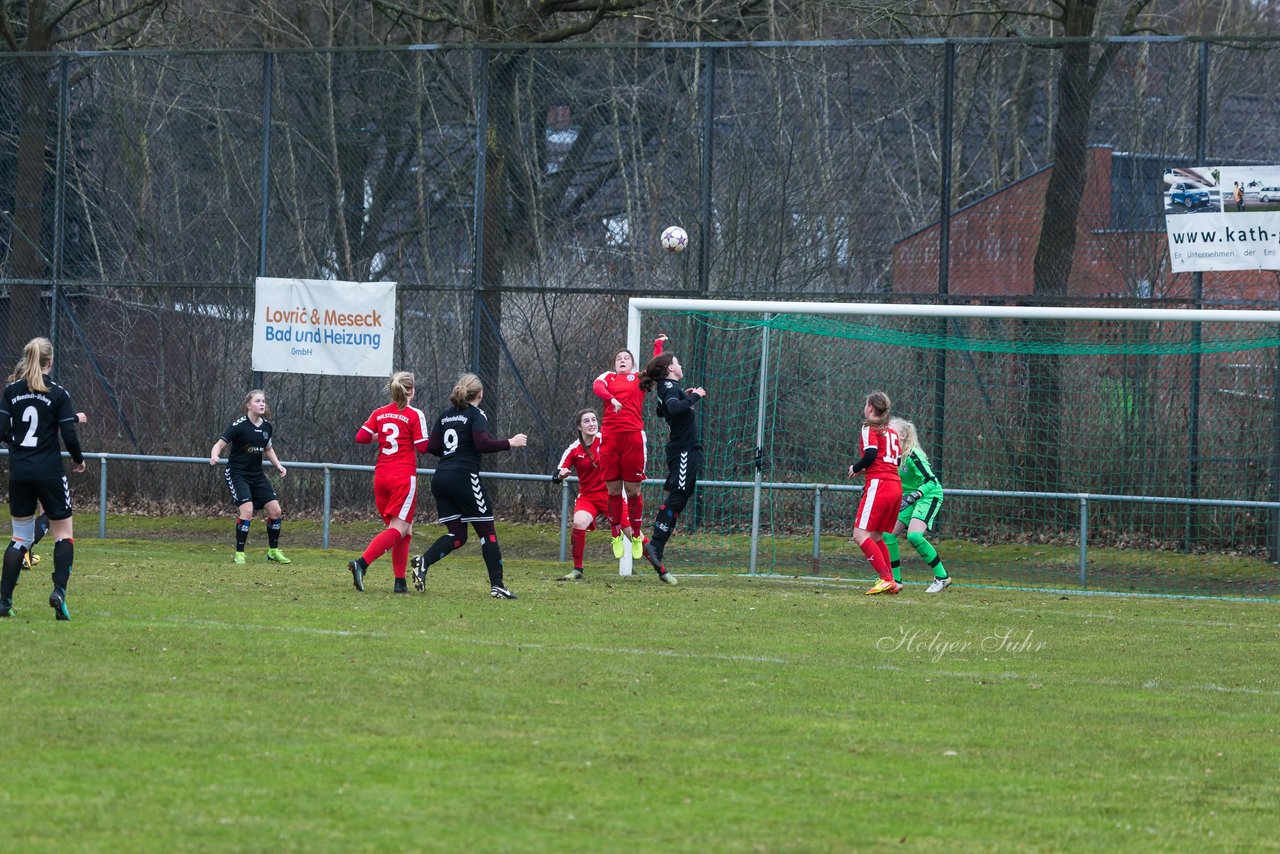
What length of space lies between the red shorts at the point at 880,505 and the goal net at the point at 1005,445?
6.86 ft

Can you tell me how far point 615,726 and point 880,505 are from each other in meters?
6.59

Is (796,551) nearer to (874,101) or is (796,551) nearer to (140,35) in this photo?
(874,101)

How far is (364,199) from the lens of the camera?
18.9m

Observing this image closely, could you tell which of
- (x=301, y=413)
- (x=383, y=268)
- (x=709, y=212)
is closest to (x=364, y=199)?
(x=383, y=268)

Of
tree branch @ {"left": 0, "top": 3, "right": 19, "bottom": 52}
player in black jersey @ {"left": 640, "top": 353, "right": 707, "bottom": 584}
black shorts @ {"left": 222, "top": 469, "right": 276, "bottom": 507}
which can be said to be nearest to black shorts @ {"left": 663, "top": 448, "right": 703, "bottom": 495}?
player in black jersey @ {"left": 640, "top": 353, "right": 707, "bottom": 584}

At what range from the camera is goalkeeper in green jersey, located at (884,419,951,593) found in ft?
45.6

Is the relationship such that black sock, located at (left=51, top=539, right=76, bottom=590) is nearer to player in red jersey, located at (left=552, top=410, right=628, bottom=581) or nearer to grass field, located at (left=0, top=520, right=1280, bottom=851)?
grass field, located at (left=0, top=520, right=1280, bottom=851)

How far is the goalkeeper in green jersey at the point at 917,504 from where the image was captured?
13914 mm

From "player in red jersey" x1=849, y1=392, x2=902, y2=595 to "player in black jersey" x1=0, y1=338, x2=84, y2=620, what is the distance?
641cm

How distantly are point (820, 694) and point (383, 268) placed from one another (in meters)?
12.1

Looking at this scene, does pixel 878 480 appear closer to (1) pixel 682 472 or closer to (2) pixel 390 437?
(1) pixel 682 472

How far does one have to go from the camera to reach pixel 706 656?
924cm

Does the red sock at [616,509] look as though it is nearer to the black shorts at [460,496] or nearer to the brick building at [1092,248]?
the black shorts at [460,496]

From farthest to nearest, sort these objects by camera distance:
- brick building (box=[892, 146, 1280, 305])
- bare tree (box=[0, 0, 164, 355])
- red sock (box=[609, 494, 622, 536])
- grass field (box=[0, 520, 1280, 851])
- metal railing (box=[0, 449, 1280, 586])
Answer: bare tree (box=[0, 0, 164, 355]), brick building (box=[892, 146, 1280, 305]), metal railing (box=[0, 449, 1280, 586]), red sock (box=[609, 494, 622, 536]), grass field (box=[0, 520, 1280, 851])
